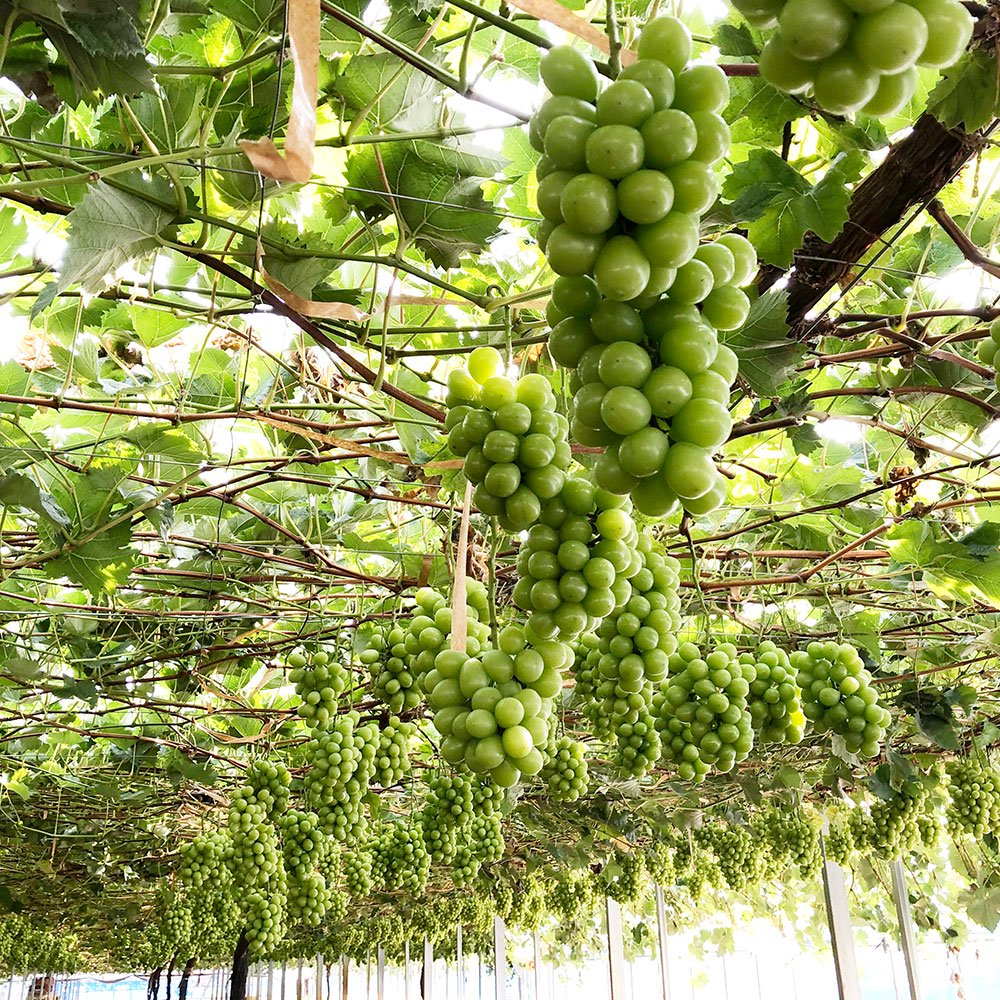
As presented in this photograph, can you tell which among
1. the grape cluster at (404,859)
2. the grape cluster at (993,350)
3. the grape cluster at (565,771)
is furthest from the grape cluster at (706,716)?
the grape cluster at (404,859)

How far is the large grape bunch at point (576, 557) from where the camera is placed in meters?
1.07

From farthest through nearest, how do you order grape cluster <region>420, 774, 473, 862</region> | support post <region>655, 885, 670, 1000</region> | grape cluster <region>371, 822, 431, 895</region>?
1. support post <region>655, 885, 670, 1000</region>
2. grape cluster <region>371, 822, 431, 895</region>
3. grape cluster <region>420, 774, 473, 862</region>

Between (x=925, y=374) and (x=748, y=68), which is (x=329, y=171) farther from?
(x=925, y=374)

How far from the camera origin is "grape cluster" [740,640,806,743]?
221 centimetres

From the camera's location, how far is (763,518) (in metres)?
2.60

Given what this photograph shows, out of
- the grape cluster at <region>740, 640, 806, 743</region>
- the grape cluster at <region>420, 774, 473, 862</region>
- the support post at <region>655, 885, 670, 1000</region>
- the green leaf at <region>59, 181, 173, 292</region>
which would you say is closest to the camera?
the green leaf at <region>59, 181, 173, 292</region>

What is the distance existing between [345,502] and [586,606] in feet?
5.62

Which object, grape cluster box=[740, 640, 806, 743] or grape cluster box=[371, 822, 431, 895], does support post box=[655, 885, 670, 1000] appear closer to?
grape cluster box=[371, 822, 431, 895]

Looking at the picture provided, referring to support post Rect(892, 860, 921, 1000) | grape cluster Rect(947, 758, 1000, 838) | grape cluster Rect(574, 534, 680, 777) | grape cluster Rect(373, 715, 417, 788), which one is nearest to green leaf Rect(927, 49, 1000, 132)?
grape cluster Rect(574, 534, 680, 777)

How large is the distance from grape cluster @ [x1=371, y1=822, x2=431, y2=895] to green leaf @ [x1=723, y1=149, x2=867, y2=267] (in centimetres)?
395

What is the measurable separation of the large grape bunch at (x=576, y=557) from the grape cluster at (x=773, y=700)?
127 centimetres

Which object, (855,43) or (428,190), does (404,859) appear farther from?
(855,43)

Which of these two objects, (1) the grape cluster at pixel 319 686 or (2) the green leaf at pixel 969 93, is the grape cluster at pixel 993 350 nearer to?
(2) the green leaf at pixel 969 93

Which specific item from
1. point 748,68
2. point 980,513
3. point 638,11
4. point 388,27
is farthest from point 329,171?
point 980,513
